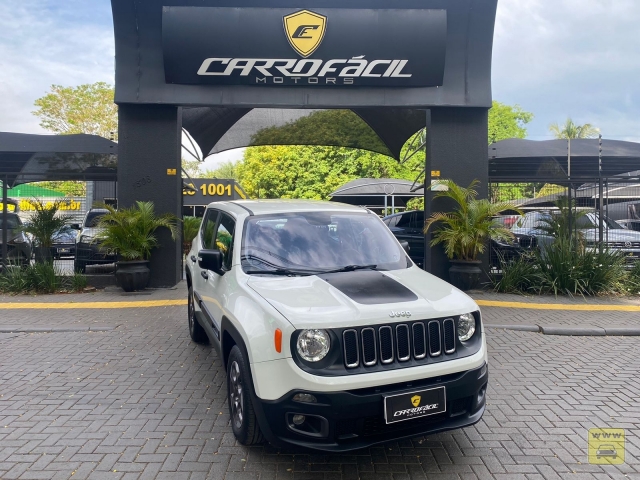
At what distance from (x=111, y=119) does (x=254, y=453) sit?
40.7 metres

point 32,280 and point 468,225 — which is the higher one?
point 468,225

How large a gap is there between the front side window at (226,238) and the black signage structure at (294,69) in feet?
19.5

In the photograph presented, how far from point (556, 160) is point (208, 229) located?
8.90 metres

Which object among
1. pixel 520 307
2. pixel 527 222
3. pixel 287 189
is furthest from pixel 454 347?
pixel 287 189

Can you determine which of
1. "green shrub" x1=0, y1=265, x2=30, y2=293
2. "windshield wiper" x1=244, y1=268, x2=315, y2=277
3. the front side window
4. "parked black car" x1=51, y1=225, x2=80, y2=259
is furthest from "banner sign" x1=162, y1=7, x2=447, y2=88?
"windshield wiper" x1=244, y1=268, x2=315, y2=277

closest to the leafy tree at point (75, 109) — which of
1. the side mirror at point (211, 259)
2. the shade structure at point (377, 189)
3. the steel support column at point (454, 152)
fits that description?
the shade structure at point (377, 189)

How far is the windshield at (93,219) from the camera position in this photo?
1078cm

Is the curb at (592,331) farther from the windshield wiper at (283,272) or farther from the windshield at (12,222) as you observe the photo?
the windshield at (12,222)

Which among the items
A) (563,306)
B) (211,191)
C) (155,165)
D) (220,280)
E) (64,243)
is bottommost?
(563,306)

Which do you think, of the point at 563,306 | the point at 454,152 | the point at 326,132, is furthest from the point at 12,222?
the point at 563,306

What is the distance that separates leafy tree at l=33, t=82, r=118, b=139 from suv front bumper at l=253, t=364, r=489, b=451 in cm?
3937

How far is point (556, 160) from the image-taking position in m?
11.6

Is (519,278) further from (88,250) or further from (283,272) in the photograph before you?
(88,250)

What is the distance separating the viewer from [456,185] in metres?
10.3
